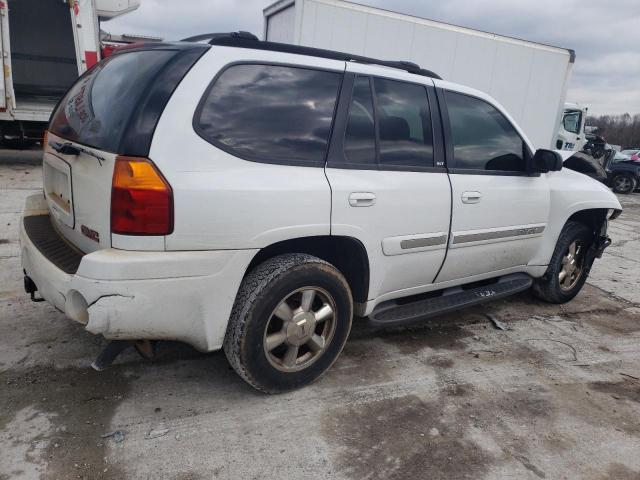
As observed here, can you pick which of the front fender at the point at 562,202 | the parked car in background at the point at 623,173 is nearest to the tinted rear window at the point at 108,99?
the front fender at the point at 562,202

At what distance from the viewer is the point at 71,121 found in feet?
9.00

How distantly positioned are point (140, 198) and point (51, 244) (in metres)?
0.90

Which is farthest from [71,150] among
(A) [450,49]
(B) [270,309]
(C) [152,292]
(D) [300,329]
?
(A) [450,49]

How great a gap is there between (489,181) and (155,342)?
7.99 feet

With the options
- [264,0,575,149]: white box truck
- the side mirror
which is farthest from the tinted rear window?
[264,0,575,149]: white box truck

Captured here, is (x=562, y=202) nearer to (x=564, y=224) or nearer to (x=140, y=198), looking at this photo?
(x=564, y=224)

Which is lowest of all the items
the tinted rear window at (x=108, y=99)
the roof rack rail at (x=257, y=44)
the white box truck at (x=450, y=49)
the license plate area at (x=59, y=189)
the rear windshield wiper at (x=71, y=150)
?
the license plate area at (x=59, y=189)

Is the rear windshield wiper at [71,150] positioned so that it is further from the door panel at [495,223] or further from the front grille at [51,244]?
the door panel at [495,223]

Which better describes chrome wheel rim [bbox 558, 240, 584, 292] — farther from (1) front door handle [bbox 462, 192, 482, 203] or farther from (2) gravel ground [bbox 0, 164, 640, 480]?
(1) front door handle [bbox 462, 192, 482, 203]

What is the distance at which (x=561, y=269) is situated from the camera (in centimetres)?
449

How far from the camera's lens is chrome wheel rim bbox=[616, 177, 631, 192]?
16.6m

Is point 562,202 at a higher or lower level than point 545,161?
lower

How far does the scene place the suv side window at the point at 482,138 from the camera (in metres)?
3.40

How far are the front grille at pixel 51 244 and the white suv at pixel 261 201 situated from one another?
0.5 inches
